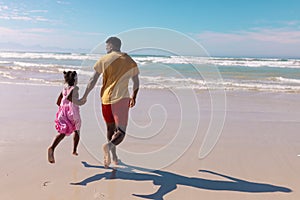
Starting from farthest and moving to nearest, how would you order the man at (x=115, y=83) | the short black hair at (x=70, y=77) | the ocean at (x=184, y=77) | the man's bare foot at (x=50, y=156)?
the ocean at (x=184, y=77) → the short black hair at (x=70, y=77) → the man's bare foot at (x=50, y=156) → the man at (x=115, y=83)

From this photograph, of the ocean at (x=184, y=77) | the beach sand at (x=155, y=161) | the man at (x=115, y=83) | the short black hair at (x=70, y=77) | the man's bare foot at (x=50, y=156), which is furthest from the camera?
the ocean at (x=184, y=77)

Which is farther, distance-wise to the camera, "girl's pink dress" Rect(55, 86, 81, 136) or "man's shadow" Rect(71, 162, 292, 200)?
"girl's pink dress" Rect(55, 86, 81, 136)

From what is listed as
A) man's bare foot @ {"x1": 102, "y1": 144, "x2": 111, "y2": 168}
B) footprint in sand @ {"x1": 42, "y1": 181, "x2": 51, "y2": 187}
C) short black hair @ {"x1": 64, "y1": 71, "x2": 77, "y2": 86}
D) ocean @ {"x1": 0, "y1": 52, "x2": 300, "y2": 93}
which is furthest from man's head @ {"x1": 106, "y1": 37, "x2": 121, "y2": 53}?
footprint in sand @ {"x1": 42, "y1": 181, "x2": 51, "y2": 187}

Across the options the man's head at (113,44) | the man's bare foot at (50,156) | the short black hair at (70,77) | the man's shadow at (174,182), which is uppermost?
the man's head at (113,44)

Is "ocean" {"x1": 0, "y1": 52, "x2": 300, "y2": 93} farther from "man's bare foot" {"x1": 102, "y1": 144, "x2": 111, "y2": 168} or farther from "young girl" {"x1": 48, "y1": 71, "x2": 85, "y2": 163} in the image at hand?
"man's bare foot" {"x1": 102, "y1": 144, "x2": 111, "y2": 168}

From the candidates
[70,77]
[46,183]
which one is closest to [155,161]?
[46,183]

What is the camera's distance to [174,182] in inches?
151

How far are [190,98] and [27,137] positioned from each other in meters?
6.19

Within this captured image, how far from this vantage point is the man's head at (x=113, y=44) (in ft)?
13.0

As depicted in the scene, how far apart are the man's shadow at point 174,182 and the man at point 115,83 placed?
0.26 metres

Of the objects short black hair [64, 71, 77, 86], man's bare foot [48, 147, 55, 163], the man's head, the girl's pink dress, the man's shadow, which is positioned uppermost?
the man's head

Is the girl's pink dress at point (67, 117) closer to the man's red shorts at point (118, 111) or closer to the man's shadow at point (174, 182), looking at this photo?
the man's red shorts at point (118, 111)

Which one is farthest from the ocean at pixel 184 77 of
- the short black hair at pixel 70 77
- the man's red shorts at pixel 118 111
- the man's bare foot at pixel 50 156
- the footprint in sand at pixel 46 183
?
the footprint in sand at pixel 46 183

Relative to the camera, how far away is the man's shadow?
3.61m
